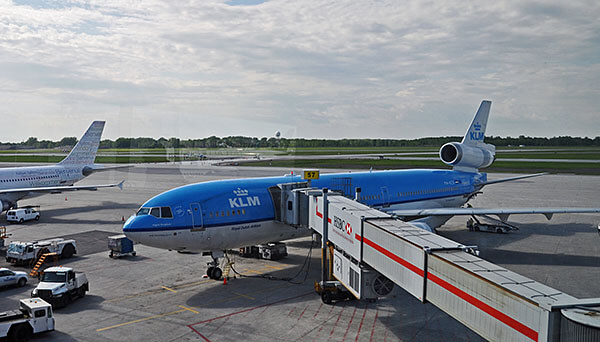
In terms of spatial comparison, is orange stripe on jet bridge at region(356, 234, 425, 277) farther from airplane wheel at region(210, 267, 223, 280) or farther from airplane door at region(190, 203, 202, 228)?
airplane wheel at region(210, 267, 223, 280)

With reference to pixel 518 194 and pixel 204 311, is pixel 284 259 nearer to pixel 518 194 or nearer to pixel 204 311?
pixel 204 311

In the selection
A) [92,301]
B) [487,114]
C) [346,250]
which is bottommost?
[92,301]

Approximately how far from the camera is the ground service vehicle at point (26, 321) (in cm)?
1588

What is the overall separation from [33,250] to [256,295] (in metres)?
15.3

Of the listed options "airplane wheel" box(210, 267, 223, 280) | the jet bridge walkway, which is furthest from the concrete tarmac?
the jet bridge walkway

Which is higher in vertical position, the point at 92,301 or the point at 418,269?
the point at 418,269

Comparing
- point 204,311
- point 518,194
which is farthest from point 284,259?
point 518,194

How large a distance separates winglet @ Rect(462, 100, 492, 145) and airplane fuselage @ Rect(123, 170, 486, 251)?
12092 mm

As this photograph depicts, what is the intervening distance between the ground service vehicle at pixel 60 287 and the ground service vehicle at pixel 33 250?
7.21 m

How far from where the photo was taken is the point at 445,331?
677 inches

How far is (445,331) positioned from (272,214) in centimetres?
1075

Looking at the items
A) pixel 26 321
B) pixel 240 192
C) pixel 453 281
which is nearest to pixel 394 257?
pixel 453 281

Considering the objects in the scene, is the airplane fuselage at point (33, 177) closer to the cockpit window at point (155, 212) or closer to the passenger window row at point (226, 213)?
the cockpit window at point (155, 212)

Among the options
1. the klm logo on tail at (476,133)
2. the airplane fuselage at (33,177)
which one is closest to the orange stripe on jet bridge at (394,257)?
the klm logo on tail at (476,133)
